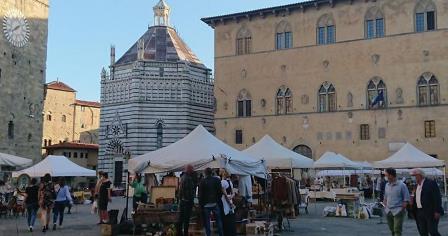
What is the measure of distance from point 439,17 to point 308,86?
26.2ft

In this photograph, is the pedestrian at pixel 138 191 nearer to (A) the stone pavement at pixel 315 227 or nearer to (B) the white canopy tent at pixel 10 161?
Answer: (A) the stone pavement at pixel 315 227

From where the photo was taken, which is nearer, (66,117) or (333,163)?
(333,163)

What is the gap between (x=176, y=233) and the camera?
11008 millimetres

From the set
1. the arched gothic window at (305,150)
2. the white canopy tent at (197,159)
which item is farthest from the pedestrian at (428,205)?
the arched gothic window at (305,150)

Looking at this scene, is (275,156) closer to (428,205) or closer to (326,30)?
(428,205)

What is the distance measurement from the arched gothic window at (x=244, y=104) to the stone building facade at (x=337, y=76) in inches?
2.7

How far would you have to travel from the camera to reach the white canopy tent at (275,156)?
59.0 feet

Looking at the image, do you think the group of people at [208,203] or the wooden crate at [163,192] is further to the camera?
the wooden crate at [163,192]

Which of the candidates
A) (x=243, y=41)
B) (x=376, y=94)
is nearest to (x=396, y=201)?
(x=376, y=94)

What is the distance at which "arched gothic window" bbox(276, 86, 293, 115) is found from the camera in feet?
110

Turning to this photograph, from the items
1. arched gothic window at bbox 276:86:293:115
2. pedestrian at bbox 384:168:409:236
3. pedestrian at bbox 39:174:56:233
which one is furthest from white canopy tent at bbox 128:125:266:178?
arched gothic window at bbox 276:86:293:115

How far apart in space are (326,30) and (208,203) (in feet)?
78.7

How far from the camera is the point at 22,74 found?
37.1 m

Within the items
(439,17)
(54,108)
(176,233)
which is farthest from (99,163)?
(176,233)
